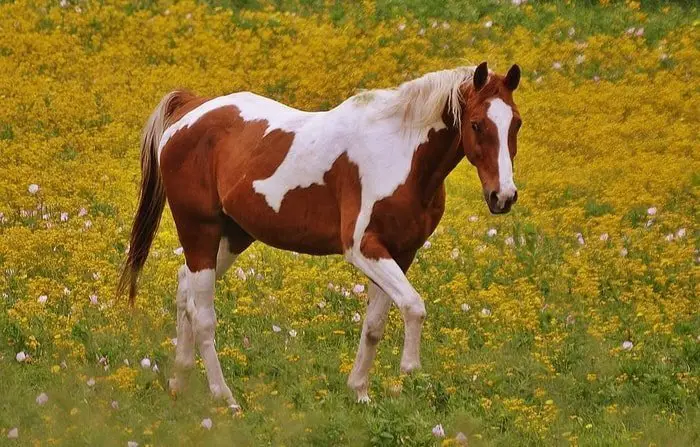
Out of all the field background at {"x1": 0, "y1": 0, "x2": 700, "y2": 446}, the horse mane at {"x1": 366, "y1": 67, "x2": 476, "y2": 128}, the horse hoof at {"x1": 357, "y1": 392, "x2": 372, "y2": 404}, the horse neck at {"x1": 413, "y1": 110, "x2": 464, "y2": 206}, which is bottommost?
the field background at {"x1": 0, "y1": 0, "x2": 700, "y2": 446}

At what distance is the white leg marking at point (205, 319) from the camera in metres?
9.81

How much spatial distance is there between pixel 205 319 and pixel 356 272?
2551mm

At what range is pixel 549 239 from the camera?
13227 millimetres

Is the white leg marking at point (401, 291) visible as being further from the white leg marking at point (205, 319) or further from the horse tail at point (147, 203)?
the horse tail at point (147, 203)

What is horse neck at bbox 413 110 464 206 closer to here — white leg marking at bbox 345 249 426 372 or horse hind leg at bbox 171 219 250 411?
white leg marking at bbox 345 249 426 372

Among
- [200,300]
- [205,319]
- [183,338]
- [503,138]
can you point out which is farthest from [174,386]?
[503,138]

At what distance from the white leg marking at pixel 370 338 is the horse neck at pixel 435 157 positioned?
73 cm

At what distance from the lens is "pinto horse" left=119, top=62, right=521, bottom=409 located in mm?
8781

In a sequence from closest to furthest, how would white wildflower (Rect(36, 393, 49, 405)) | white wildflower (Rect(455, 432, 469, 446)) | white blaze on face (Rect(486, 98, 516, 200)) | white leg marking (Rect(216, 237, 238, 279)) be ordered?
white wildflower (Rect(455, 432, 469, 446)) < white blaze on face (Rect(486, 98, 516, 200)) < white wildflower (Rect(36, 393, 49, 405)) < white leg marking (Rect(216, 237, 238, 279))

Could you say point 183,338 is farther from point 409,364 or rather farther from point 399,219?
point 399,219

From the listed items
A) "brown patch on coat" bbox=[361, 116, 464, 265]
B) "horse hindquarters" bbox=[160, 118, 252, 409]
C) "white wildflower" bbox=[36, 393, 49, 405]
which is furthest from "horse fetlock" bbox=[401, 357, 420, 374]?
"white wildflower" bbox=[36, 393, 49, 405]

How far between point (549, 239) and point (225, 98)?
3898mm

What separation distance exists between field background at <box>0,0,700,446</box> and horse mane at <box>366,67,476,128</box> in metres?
1.62

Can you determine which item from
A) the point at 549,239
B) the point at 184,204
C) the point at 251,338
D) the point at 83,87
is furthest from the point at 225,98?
the point at 83,87
